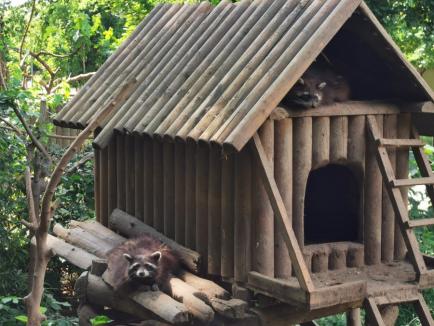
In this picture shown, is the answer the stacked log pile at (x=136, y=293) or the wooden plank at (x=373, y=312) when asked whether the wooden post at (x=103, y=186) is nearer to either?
the stacked log pile at (x=136, y=293)

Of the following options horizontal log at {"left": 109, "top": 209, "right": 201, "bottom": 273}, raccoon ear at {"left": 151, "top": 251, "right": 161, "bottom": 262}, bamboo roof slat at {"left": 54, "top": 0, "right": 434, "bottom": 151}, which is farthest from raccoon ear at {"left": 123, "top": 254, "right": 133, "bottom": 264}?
bamboo roof slat at {"left": 54, "top": 0, "right": 434, "bottom": 151}

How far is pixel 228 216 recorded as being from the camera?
673 centimetres

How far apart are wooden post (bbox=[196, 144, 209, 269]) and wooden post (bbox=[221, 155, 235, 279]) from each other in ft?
0.96

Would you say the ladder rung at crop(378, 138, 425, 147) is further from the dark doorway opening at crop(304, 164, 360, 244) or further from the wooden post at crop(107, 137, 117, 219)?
the wooden post at crop(107, 137, 117, 219)

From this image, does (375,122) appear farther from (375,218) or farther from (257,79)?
(257,79)

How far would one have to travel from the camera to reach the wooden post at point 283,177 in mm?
6551

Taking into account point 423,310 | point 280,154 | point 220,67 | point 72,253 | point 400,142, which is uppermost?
point 220,67

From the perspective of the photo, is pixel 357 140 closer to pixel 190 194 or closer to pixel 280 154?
pixel 280 154

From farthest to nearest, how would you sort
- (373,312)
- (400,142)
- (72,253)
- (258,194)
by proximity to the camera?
(72,253), (400,142), (258,194), (373,312)

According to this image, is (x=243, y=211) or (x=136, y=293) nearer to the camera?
(x=243, y=211)

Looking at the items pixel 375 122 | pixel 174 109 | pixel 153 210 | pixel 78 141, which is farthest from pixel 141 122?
pixel 375 122

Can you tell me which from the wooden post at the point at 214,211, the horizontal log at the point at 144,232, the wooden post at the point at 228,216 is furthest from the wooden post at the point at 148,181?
the wooden post at the point at 228,216

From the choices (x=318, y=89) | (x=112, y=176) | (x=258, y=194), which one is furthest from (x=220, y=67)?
(x=112, y=176)

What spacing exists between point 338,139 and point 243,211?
3.50 feet
